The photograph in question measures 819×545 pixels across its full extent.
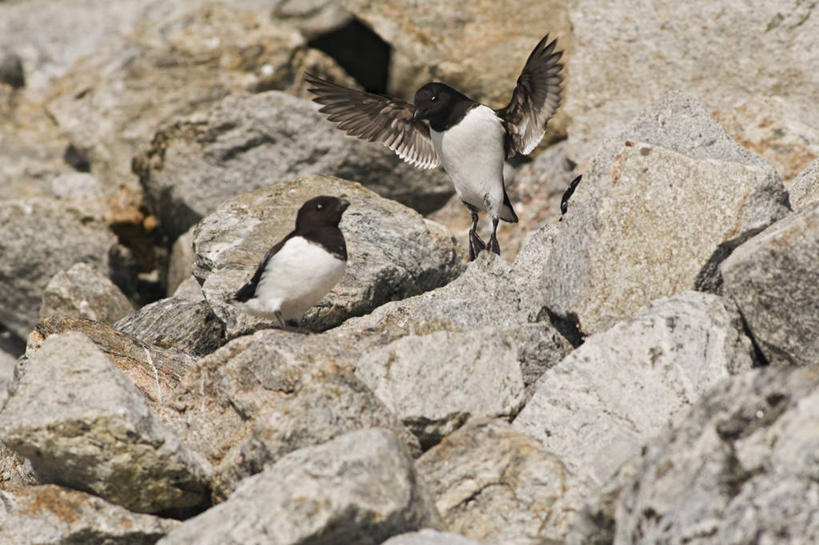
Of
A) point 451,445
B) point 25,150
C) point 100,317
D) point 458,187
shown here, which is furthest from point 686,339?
point 25,150

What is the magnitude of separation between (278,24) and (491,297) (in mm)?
9364

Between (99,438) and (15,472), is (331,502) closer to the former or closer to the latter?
(99,438)

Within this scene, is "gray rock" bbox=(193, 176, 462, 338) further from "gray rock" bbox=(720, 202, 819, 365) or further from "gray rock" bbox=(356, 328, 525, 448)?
"gray rock" bbox=(720, 202, 819, 365)

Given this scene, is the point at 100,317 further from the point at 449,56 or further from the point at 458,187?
the point at 449,56

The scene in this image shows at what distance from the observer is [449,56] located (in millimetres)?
14945

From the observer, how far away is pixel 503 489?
21.9 feet

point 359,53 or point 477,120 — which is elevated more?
point 477,120

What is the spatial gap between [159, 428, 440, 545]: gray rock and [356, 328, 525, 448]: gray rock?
1.16m

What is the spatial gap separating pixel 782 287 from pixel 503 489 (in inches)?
86.8

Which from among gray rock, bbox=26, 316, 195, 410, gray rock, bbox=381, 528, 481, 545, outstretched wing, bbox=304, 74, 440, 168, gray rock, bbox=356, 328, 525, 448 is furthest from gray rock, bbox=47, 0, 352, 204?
gray rock, bbox=381, 528, 481, 545

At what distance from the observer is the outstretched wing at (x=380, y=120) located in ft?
37.5

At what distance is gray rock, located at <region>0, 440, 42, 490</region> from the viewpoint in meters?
7.96

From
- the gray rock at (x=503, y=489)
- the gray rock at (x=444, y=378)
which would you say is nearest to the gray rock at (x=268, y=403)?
the gray rock at (x=444, y=378)

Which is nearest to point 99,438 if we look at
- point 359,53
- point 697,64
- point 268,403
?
point 268,403
